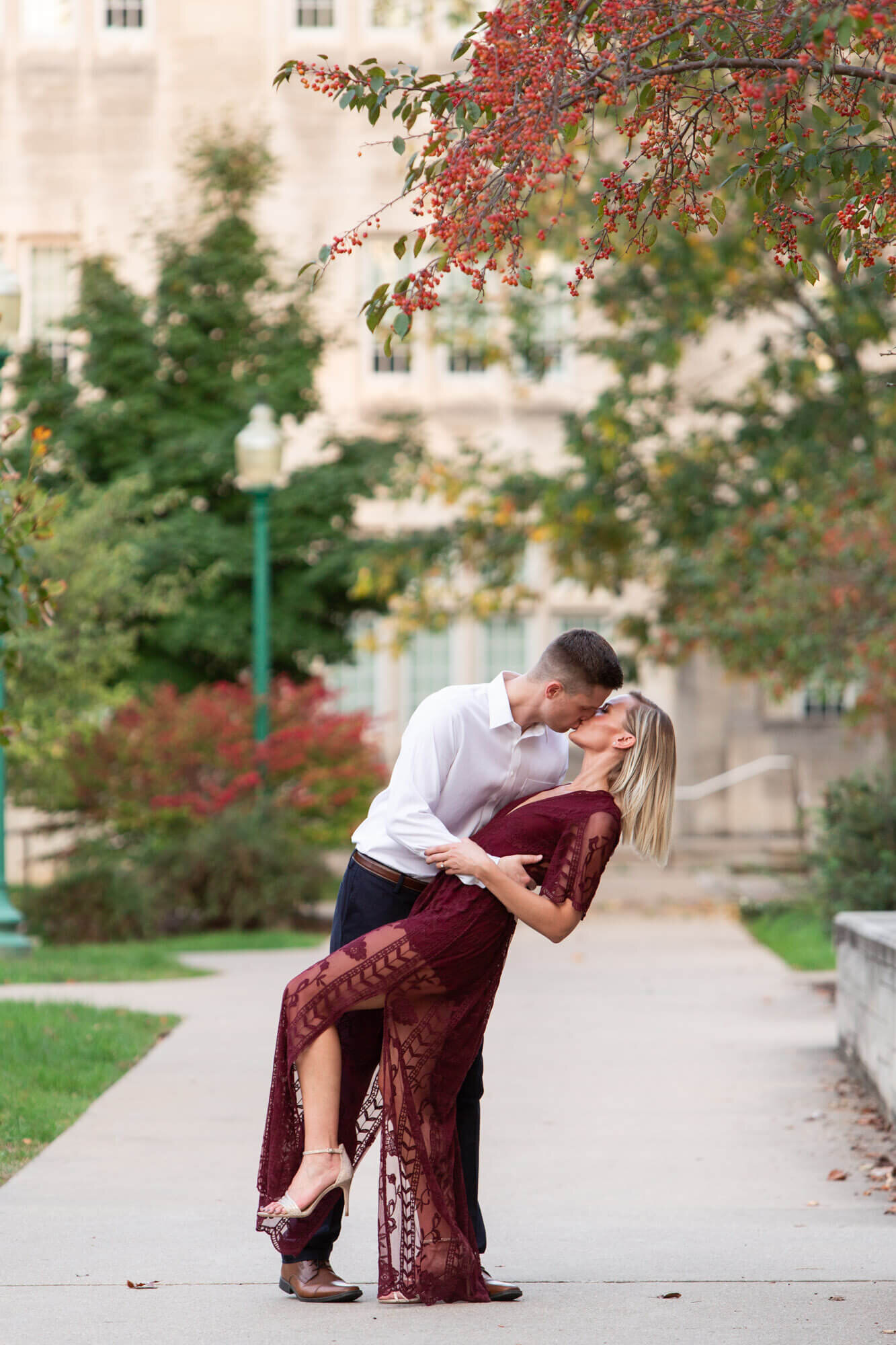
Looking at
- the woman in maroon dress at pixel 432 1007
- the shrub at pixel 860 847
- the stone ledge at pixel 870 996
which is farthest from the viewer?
the shrub at pixel 860 847

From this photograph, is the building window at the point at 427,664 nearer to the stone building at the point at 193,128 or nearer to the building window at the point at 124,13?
the stone building at the point at 193,128

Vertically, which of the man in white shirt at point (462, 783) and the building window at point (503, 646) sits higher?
the building window at point (503, 646)

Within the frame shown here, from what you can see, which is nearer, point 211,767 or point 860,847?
point 860,847

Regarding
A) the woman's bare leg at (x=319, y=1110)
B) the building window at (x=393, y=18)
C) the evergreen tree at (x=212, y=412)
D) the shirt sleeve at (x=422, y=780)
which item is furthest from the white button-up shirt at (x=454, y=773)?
the building window at (x=393, y=18)

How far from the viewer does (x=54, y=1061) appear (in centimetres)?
940

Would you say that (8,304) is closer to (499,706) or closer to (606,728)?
(499,706)

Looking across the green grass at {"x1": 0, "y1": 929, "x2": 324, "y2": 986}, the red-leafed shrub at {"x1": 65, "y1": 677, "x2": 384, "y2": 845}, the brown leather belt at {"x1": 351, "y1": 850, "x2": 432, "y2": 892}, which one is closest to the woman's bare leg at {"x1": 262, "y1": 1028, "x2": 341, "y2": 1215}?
the brown leather belt at {"x1": 351, "y1": 850, "x2": 432, "y2": 892}

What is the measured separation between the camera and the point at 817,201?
1945 cm

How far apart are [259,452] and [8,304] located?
435cm

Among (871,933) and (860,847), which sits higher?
(860,847)

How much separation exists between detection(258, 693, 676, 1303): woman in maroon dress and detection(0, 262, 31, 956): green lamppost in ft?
29.2

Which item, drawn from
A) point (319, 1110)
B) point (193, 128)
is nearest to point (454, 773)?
point (319, 1110)

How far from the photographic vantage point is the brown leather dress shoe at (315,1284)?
17.7 feet

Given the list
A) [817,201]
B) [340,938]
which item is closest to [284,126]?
[817,201]
